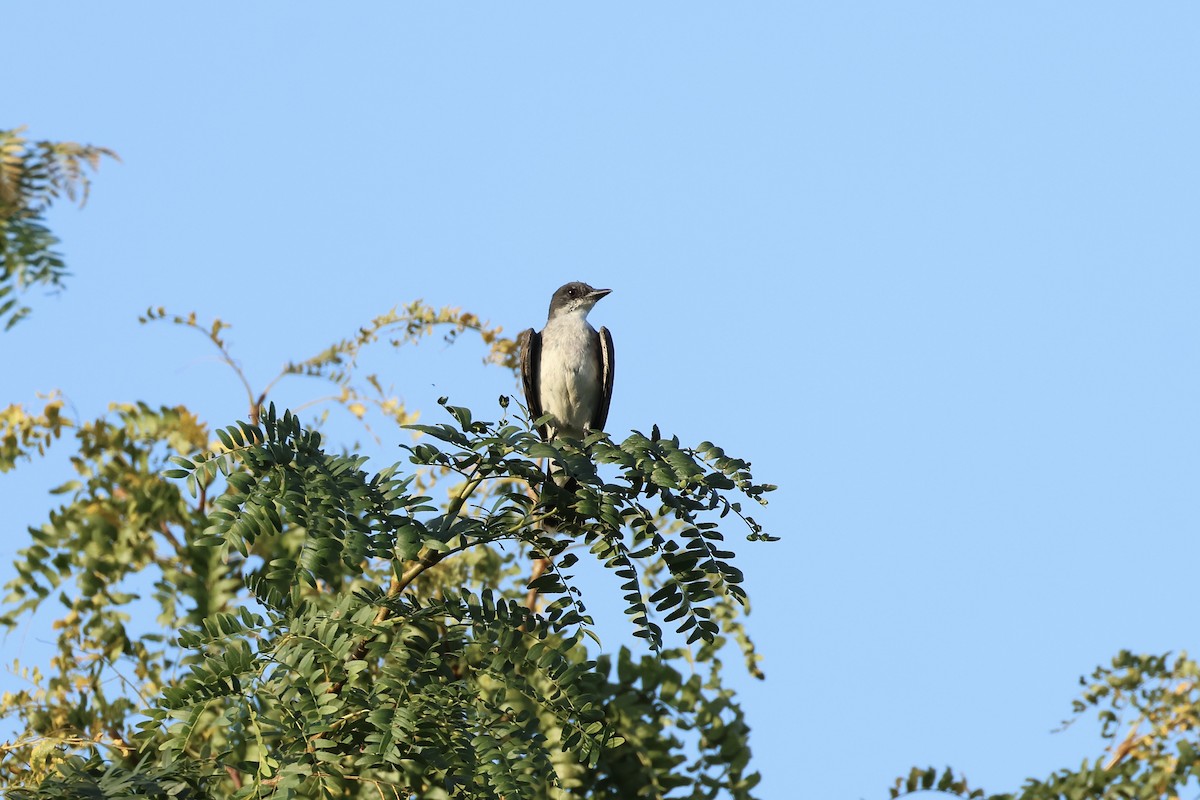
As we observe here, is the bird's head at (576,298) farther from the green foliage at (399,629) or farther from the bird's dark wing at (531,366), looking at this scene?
the green foliage at (399,629)

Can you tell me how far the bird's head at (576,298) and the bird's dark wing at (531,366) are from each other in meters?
0.28

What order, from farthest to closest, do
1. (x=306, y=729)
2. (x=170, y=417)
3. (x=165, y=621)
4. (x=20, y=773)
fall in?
(x=170, y=417)
(x=165, y=621)
(x=20, y=773)
(x=306, y=729)

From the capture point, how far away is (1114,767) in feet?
24.9

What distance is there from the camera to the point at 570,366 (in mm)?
8852

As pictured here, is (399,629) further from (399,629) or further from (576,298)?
(576,298)

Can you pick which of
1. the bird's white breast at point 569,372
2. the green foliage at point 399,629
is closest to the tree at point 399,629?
the green foliage at point 399,629

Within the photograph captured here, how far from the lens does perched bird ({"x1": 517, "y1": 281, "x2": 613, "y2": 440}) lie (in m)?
8.89

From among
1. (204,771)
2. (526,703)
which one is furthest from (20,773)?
(526,703)

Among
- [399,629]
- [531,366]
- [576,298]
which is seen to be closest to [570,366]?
[531,366]

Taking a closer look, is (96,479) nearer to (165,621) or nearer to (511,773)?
(165,621)

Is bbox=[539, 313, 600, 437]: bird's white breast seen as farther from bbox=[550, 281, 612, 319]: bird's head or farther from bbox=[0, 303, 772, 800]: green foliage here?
bbox=[0, 303, 772, 800]: green foliage

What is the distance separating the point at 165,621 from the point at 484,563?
5.87ft

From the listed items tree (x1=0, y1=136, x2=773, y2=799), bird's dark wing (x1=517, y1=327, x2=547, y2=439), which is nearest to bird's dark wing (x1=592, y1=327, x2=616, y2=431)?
bird's dark wing (x1=517, y1=327, x2=547, y2=439)

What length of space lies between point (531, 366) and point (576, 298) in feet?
1.90
